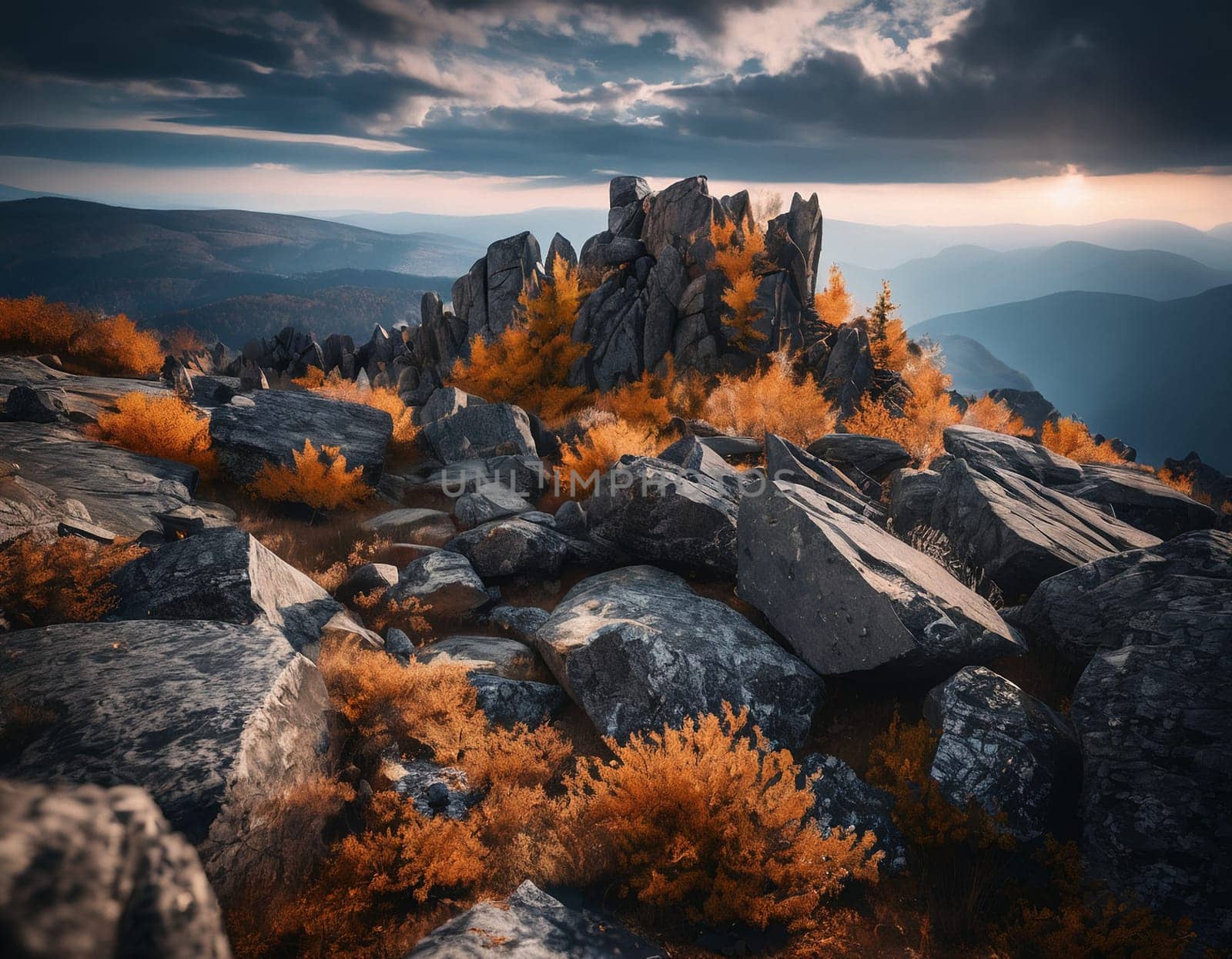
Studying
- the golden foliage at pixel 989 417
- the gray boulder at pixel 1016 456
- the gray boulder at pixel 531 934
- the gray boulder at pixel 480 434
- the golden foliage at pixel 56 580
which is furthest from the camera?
the golden foliage at pixel 989 417

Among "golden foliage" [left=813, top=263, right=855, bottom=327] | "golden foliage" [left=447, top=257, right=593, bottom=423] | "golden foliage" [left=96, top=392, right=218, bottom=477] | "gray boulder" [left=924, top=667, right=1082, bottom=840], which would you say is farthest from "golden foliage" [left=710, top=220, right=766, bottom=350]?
"gray boulder" [left=924, top=667, right=1082, bottom=840]

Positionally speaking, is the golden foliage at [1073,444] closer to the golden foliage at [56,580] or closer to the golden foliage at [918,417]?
the golden foliage at [918,417]

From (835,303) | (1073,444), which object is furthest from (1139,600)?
(835,303)

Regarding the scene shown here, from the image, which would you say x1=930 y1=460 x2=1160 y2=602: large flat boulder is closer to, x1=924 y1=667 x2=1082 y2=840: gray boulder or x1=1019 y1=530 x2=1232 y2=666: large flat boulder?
x1=1019 y1=530 x2=1232 y2=666: large flat boulder

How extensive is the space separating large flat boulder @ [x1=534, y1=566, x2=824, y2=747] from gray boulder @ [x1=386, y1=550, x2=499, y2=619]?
2.26 meters

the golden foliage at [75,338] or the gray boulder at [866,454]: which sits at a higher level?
the golden foliage at [75,338]

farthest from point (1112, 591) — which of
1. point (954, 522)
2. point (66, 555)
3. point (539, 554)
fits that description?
point (66, 555)

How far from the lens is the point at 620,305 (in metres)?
36.8

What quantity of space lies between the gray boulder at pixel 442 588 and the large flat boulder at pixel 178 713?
324 centimetres

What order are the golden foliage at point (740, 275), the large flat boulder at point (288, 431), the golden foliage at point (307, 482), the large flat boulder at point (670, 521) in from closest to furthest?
the large flat boulder at point (670, 521)
the golden foliage at point (307, 482)
the large flat boulder at point (288, 431)
the golden foliage at point (740, 275)

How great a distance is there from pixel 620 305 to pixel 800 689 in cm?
3295

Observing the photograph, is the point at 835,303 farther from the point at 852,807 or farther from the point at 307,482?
the point at 852,807

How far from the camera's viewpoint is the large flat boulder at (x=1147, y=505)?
42.1 feet

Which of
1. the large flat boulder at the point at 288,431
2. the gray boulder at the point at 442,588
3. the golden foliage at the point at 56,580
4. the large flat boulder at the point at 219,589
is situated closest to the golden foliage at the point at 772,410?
the large flat boulder at the point at 288,431
